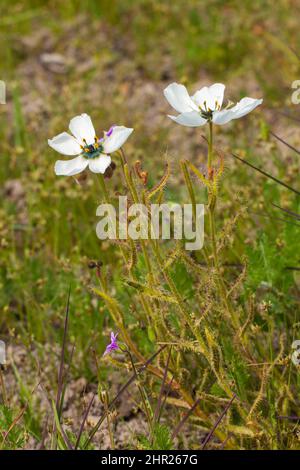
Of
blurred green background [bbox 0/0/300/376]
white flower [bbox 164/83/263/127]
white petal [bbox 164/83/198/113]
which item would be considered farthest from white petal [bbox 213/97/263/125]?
blurred green background [bbox 0/0/300/376]

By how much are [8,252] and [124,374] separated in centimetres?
80

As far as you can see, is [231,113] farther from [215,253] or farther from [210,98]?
[215,253]

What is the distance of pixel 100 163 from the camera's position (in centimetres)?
203

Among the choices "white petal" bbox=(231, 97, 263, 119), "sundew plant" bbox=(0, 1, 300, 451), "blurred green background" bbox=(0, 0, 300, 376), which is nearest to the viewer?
"white petal" bbox=(231, 97, 263, 119)

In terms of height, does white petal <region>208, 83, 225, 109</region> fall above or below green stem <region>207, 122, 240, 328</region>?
above

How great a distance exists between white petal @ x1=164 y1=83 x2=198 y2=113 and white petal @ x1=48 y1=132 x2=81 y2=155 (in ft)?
0.91

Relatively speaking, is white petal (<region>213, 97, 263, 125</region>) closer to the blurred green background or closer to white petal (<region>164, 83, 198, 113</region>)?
white petal (<region>164, 83, 198, 113</region>)

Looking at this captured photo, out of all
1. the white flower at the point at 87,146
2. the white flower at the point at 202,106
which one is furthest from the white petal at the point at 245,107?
the white flower at the point at 87,146

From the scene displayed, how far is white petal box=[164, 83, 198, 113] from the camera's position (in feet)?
6.99

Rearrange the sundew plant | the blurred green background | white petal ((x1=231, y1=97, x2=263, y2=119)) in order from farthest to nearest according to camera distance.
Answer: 1. the blurred green background
2. the sundew plant
3. white petal ((x1=231, y1=97, x2=263, y2=119))

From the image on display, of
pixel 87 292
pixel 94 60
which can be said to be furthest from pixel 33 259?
pixel 94 60

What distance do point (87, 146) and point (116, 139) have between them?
117mm

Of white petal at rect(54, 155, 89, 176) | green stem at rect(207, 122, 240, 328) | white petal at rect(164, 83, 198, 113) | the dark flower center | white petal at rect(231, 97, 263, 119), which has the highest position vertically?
white petal at rect(164, 83, 198, 113)
